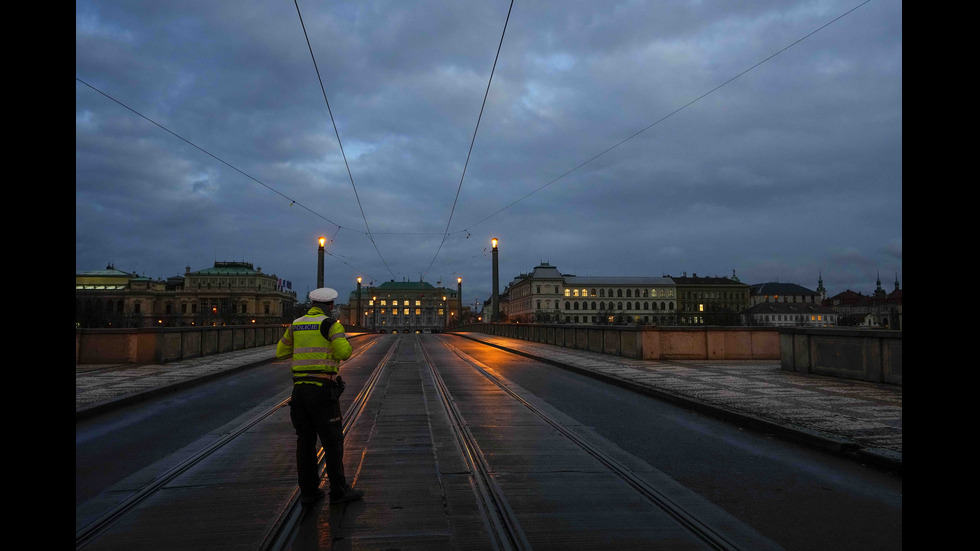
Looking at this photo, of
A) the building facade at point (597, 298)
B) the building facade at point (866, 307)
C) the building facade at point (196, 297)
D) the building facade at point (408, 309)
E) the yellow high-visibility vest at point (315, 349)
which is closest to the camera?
the yellow high-visibility vest at point (315, 349)

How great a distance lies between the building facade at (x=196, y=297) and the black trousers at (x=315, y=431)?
110m

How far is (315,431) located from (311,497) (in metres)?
0.53

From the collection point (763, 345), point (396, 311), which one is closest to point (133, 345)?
point (763, 345)

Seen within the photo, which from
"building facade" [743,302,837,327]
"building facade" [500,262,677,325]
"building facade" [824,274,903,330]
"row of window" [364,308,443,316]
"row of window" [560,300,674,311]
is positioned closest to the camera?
"building facade" [824,274,903,330]

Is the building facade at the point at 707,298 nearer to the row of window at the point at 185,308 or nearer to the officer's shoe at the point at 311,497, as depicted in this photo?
the row of window at the point at 185,308

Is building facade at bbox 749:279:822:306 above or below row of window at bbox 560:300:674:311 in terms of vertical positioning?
above

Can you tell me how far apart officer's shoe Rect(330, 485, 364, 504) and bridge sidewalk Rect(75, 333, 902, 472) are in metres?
3.87

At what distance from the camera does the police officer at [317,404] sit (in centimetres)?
502

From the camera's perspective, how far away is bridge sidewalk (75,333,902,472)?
726cm

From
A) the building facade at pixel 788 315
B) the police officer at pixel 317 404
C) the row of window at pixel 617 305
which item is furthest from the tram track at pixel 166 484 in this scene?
the row of window at pixel 617 305

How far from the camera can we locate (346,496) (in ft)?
16.5

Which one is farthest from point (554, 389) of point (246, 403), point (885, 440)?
point (885, 440)

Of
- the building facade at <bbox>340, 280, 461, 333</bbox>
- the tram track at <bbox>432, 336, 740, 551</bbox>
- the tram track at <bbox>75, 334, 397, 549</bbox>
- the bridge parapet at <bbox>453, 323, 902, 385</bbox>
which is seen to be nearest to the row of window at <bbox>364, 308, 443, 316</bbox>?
the building facade at <bbox>340, 280, 461, 333</bbox>

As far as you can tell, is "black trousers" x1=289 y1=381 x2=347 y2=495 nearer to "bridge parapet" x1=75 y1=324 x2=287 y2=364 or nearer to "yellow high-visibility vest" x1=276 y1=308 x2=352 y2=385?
"yellow high-visibility vest" x1=276 y1=308 x2=352 y2=385
